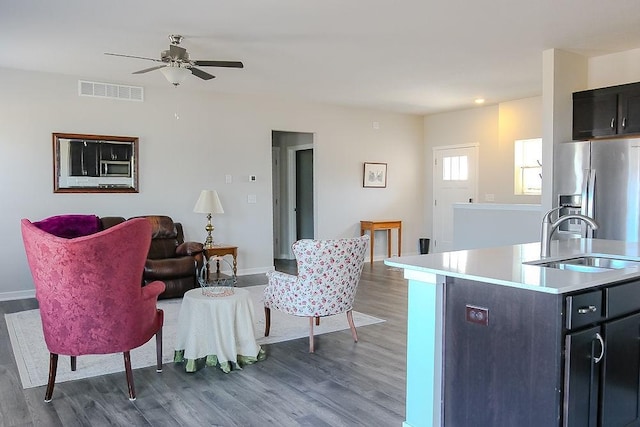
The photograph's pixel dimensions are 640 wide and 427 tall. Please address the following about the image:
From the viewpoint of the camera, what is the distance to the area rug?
3474 mm

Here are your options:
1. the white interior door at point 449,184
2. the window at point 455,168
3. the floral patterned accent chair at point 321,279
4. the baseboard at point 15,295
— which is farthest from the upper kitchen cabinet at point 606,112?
the baseboard at point 15,295

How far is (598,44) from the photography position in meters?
4.88

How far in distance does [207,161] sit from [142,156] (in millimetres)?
899

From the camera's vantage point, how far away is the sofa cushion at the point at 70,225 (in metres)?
4.84

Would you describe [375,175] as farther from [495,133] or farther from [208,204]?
[208,204]

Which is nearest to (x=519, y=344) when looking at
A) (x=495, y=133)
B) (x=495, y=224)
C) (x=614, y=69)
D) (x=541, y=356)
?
(x=541, y=356)

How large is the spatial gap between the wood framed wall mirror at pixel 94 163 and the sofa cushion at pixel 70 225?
779mm

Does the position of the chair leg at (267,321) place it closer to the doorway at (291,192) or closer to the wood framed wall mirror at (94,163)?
the wood framed wall mirror at (94,163)

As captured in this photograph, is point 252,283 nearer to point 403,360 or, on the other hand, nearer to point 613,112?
point 403,360

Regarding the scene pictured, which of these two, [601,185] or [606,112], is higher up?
[606,112]

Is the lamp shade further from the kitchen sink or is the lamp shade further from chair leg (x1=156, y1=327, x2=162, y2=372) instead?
the kitchen sink

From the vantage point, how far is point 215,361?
3.56 meters

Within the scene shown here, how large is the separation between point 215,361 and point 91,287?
1.11 metres

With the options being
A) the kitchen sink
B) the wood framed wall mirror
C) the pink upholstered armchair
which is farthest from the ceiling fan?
the kitchen sink
